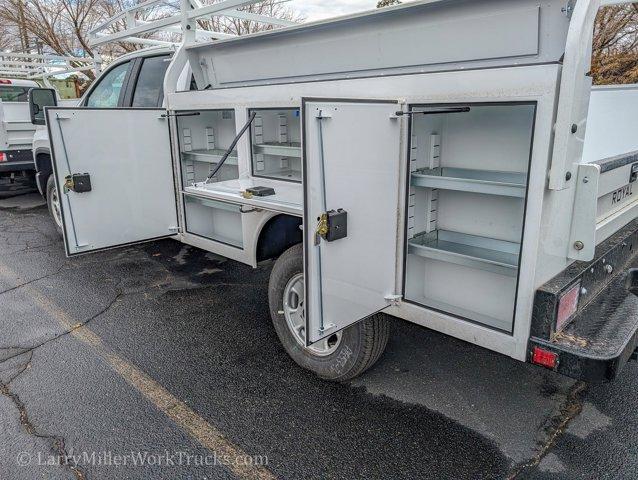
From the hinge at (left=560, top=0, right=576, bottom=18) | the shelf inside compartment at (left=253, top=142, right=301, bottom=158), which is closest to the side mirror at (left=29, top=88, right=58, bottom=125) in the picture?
the shelf inside compartment at (left=253, top=142, right=301, bottom=158)

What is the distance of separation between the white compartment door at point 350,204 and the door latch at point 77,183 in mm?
2509

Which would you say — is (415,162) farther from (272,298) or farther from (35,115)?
(35,115)

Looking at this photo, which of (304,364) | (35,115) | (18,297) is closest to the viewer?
(304,364)

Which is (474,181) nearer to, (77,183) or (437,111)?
(437,111)

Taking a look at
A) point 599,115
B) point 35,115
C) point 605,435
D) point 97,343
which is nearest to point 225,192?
point 97,343

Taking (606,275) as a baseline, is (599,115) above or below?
above

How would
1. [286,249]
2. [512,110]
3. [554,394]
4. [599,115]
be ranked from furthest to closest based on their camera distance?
[599,115] < [286,249] < [554,394] < [512,110]

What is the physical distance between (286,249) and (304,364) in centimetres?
85

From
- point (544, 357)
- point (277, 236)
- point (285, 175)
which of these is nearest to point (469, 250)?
point (544, 357)

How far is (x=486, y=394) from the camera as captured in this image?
125 inches

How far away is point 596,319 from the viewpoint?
2.62m

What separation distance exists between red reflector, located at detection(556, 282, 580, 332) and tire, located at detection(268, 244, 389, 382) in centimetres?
103

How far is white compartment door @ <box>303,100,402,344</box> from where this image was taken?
2494 mm

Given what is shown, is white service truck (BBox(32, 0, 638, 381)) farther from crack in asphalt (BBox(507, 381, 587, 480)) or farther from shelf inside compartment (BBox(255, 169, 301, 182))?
crack in asphalt (BBox(507, 381, 587, 480))
